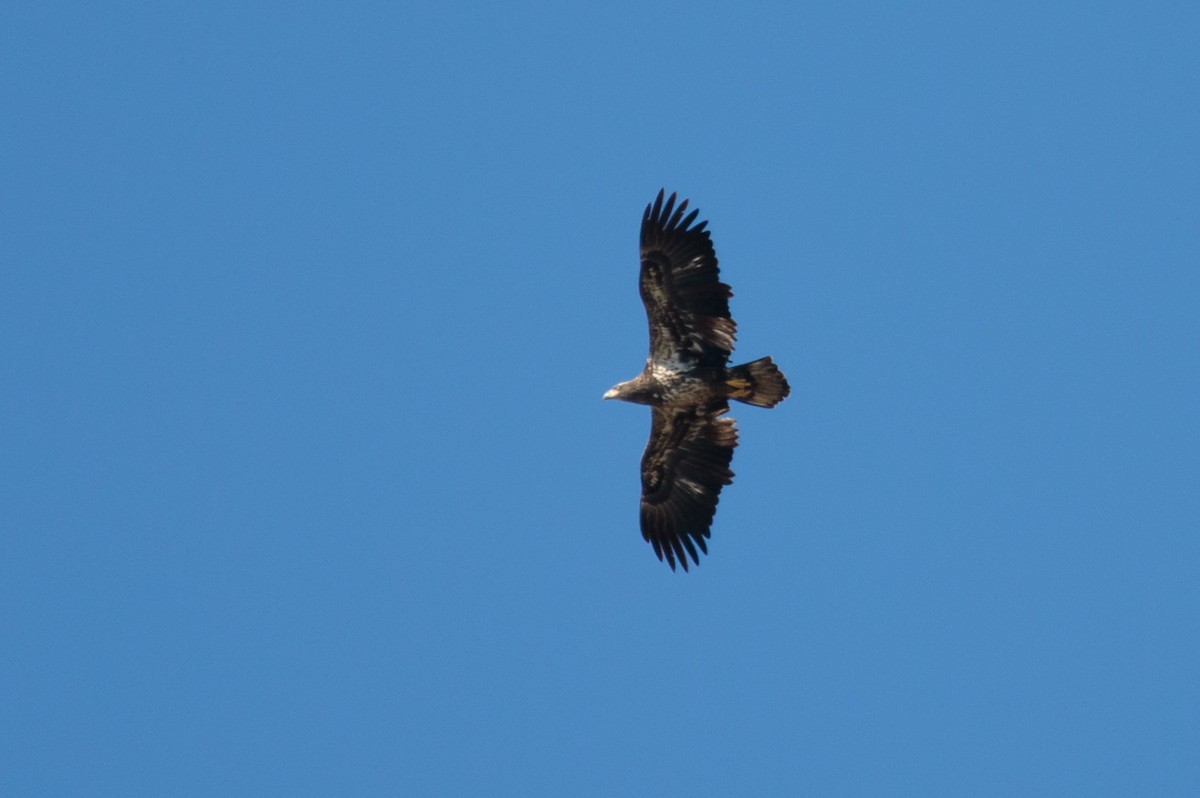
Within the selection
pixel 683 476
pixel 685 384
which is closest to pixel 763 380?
pixel 685 384

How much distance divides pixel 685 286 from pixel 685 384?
1239 millimetres

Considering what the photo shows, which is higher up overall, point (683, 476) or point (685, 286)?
point (685, 286)

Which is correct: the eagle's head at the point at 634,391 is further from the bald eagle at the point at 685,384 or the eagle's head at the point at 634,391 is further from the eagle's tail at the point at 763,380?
the eagle's tail at the point at 763,380

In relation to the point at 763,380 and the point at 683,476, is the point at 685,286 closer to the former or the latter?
the point at 763,380

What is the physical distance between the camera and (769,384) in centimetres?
2181

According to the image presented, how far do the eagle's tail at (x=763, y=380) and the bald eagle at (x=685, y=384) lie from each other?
0.04 ft

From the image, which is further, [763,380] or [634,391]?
[634,391]

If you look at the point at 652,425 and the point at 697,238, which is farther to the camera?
the point at 652,425

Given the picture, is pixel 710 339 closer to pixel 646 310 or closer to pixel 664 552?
pixel 646 310

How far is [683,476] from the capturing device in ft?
75.9

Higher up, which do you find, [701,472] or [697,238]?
[697,238]

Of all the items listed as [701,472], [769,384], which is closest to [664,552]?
[701,472]

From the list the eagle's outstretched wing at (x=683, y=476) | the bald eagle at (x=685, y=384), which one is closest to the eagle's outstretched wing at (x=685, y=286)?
the bald eagle at (x=685, y=384)

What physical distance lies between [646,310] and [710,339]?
0.87 m
